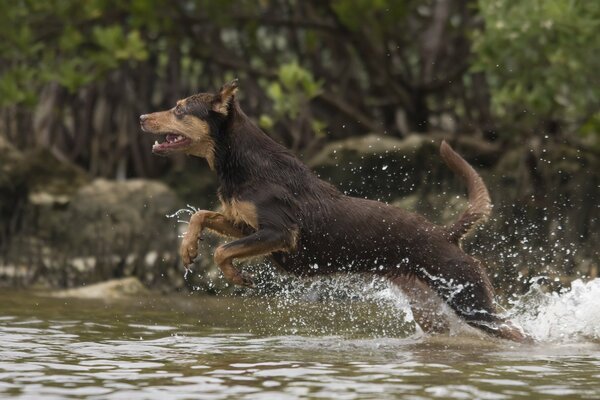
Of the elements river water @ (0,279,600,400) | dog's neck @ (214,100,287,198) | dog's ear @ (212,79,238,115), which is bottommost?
river water @ (0,279,600,400)

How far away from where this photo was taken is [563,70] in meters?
10.4

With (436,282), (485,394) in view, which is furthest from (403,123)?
(485,394)

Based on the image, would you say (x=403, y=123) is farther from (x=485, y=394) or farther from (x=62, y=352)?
(x=485, y=394)

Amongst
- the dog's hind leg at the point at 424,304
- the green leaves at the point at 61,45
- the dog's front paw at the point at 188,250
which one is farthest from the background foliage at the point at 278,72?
the dog's front paw at the point at 188,250

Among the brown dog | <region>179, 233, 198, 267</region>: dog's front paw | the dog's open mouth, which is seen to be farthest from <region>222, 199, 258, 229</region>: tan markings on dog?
the dog's open mouth

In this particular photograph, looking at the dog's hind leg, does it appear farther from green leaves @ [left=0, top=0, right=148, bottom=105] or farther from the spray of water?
green leaves @ [left=0, top=0, right=148, bottom=105]

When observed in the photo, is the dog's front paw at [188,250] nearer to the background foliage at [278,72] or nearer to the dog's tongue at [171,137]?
the dog's tongue at [171,137]

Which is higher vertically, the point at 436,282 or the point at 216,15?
the point at 216,15

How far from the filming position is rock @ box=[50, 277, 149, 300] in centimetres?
1114

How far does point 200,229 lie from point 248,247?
476 millimetres

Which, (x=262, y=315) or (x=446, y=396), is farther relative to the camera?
(x=262, y=315)

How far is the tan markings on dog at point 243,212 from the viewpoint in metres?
7.79

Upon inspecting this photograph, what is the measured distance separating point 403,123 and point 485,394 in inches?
312

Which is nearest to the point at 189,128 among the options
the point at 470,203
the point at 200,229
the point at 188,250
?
the point at 200,229
